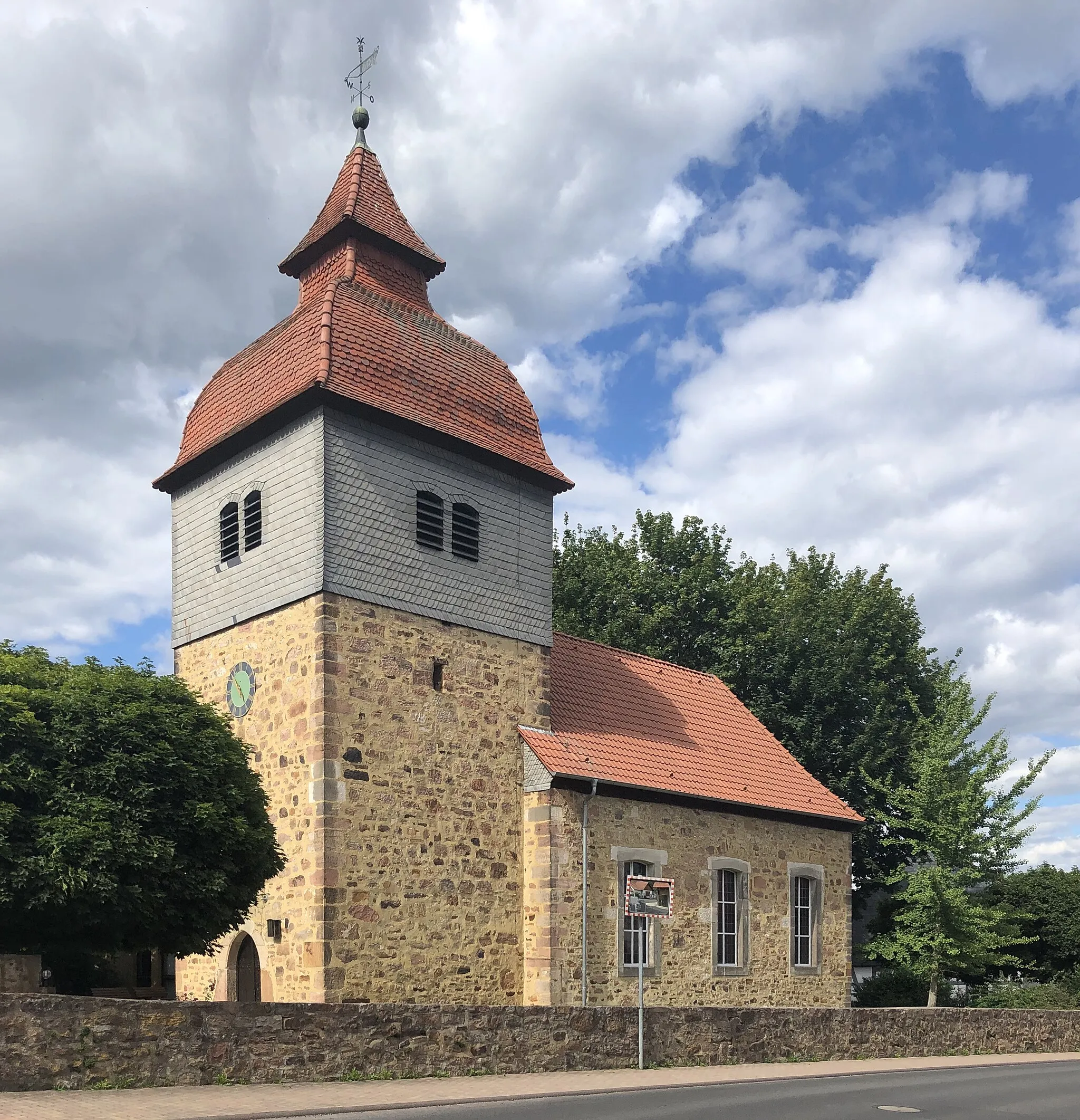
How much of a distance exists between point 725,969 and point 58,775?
12800 mm

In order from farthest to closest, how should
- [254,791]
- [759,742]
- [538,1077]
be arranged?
[759,742] < [254,791] < [538,1077]

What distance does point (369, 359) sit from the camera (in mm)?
19594

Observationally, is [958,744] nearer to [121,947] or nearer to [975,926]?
[975,926]

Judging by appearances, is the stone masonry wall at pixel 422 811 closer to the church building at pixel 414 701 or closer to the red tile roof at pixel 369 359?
the church building at pixel 414 701

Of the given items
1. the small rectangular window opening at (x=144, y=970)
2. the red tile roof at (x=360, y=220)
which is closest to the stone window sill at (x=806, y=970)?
the small rectangular window opening at (x=144, y=970)

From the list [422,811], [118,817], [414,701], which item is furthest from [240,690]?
[118,817]

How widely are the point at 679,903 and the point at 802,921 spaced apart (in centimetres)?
415

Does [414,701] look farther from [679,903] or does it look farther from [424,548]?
[679,903]

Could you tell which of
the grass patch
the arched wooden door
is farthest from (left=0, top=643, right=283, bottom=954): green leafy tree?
the arched wooden door

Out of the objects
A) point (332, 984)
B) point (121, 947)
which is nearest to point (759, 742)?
point (332, 984)

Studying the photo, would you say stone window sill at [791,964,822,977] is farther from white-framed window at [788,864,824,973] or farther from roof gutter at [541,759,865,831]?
roof gutter at [541,759,865,831]

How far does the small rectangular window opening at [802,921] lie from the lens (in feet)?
79.2

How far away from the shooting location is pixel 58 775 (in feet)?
48.0

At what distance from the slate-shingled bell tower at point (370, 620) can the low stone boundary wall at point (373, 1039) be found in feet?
10.7
